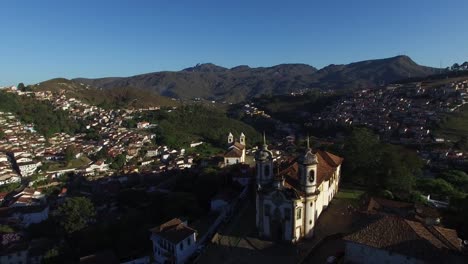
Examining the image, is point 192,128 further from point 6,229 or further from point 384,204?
point 384,204

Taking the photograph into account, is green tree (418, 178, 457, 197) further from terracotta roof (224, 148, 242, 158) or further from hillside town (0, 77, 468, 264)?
terracotta roof (224, 148, 242, 158)

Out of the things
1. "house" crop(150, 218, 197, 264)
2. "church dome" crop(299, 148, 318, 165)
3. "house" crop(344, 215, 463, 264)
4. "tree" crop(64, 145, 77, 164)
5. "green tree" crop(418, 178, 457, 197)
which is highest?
"church dome" crop(299, 148, 318, 165)

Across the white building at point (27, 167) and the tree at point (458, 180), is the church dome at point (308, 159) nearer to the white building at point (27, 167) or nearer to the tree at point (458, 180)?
the tree at point (458, 180)

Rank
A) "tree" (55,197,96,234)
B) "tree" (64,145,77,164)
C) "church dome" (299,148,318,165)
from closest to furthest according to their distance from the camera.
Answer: "church dome" (299,148,318,165)
"tree" (55,197,96,234)
"tree" (64,145,77,164)

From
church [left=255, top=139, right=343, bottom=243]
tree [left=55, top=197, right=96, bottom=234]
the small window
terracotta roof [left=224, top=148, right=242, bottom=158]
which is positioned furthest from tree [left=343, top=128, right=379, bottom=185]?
tree [left=55, top=197, right=96, bottom=234]

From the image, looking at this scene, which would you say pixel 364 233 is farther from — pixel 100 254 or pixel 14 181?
pixel 14 181

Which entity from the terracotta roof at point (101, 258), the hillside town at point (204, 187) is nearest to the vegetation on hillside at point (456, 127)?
the hillside town at point (204, 187)
